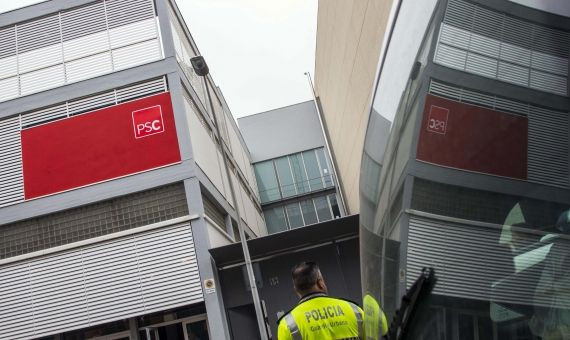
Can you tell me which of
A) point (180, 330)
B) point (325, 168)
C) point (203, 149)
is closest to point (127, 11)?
point (203, 149)

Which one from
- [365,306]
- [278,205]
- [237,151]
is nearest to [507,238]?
[365,306]

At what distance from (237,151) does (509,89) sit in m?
35.6

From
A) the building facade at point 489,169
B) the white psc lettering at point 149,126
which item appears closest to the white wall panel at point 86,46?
the white psc lettering at point 149,126

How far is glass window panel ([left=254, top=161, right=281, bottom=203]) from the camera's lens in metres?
44.6

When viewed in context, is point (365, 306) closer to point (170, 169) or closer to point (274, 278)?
point (170, 169)

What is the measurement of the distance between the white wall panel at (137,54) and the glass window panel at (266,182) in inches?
1016

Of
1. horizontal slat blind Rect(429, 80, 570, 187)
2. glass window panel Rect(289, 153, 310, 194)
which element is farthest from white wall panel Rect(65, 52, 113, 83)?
glass window panel Rect(289, 153, 310, 194)

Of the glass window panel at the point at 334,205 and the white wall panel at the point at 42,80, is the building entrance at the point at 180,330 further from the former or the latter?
the glass window panel at the point at 334,205

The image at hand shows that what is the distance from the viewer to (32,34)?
19.9m

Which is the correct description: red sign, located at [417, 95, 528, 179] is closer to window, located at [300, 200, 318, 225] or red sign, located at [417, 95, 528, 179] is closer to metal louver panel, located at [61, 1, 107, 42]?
metal louver panel, located at [61, 1, 107, 42]

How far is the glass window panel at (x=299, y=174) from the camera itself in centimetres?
4447

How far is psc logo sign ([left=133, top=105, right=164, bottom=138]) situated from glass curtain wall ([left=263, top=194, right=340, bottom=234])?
25104 millimetres

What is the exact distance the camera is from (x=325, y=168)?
4541 cm

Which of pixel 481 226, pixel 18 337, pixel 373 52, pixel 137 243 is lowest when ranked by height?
pixel 481 226
